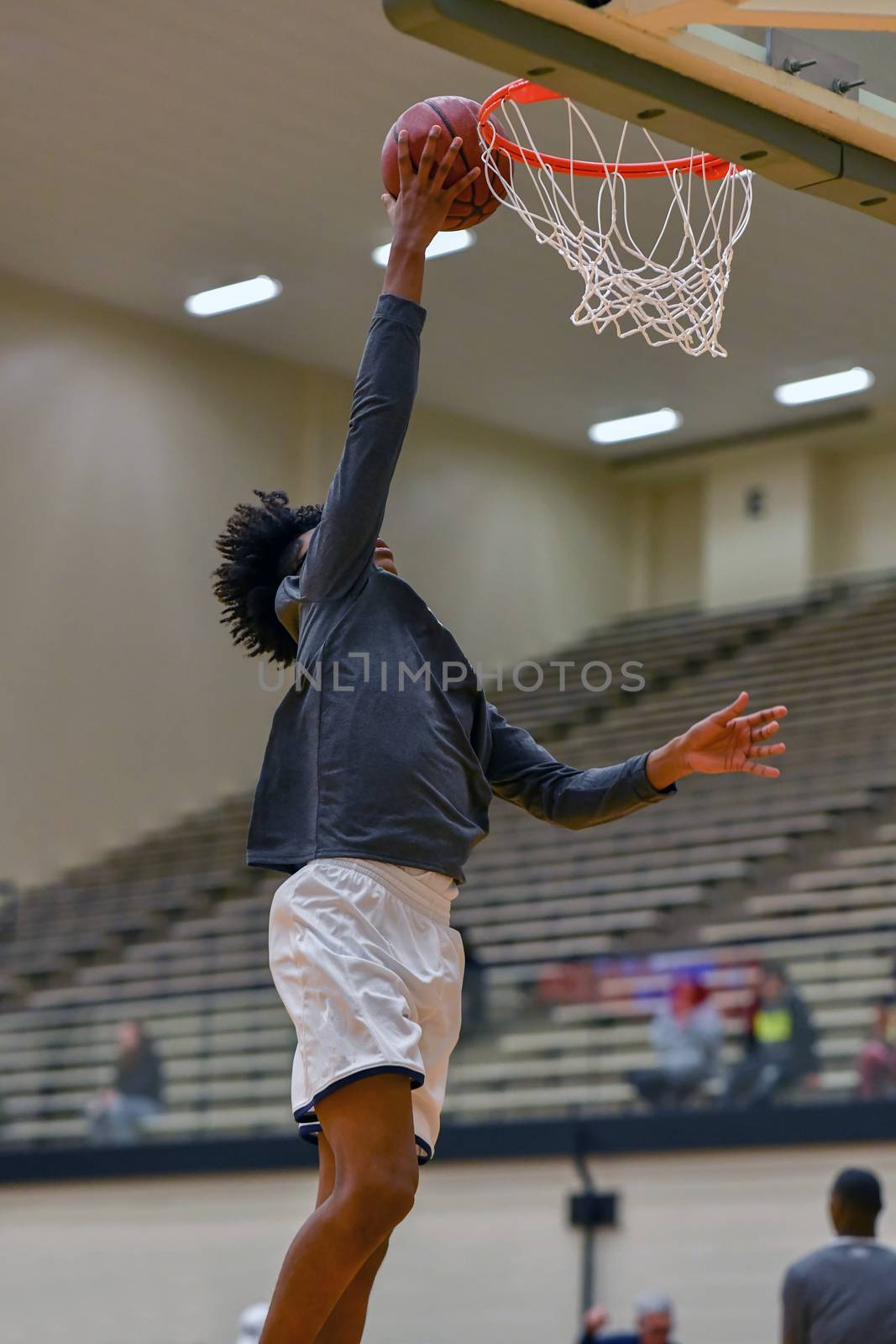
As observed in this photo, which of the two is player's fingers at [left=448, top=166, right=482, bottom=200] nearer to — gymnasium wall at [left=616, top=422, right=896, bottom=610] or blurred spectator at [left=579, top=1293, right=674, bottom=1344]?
blurred spectator at [left=579, top=1293, right=674, bottom=1344]

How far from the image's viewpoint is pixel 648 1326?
28.7ft

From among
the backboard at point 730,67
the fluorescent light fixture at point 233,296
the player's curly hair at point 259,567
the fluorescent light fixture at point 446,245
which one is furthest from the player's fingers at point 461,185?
the fluorescent light fixture at point 233,296

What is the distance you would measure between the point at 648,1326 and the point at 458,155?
6.11 m

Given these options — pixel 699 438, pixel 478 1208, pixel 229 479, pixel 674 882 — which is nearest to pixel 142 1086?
pixel 478 1208

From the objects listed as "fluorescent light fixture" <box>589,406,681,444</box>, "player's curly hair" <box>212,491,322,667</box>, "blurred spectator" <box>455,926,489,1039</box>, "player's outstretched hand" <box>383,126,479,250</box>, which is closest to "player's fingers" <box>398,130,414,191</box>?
"player's outstretched hand" <box>383,126,479,250</box>

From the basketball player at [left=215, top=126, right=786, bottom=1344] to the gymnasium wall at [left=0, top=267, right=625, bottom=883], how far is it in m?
13.2

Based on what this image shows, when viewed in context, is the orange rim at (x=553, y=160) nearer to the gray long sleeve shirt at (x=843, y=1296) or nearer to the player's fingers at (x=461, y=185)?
the player's fingers at (x=461, y=185)

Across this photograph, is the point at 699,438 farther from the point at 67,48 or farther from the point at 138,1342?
the point at 138,1342

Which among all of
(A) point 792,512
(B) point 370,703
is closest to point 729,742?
(B) point 370,703

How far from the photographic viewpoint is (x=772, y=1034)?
9.46 meters

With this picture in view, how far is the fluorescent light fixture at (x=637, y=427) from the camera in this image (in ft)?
64.8

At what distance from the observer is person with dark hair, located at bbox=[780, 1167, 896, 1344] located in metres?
6.04

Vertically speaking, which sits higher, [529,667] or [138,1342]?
[529,667]

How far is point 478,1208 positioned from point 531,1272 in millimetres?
429
